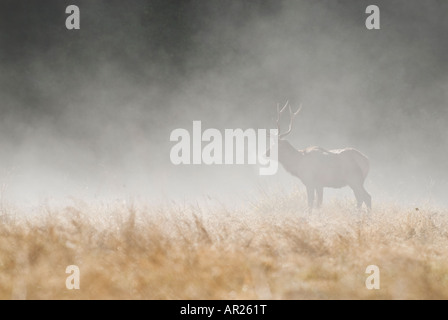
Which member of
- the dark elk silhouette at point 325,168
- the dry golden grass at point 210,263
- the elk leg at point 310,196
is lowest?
the dry golden grass at point 210,263

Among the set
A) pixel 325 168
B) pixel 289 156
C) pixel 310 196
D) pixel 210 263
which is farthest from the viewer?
pixel 289 156

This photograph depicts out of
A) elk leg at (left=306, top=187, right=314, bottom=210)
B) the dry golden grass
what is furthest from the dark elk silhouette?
the dry golden grass

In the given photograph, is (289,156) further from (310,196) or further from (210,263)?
(210,263)

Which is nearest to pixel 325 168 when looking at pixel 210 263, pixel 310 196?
pixel 310 196

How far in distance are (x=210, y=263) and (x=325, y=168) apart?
3.83 m

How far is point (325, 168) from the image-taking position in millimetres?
6332

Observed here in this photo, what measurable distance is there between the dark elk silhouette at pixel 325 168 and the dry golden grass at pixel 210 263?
2406mm

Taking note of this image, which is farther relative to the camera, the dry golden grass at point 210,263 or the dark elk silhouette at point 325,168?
the dark elk silhouette at point 325,168

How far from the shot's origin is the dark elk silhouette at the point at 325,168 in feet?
20.8

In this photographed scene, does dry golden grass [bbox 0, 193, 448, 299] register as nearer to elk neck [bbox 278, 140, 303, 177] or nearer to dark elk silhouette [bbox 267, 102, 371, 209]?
dark elk silhouette [bbox 267, 102, 371, 209]

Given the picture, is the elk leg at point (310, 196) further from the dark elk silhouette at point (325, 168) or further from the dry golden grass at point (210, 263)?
the dry golden grass at point (210, 263)

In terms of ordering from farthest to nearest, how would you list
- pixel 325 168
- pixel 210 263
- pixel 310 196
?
1. pixel 325 168
2. pixel 310 196
3. pixel 210 263

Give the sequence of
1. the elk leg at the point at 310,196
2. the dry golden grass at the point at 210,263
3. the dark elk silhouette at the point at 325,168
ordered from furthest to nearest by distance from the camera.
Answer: the dark elk silhouette at the point at 325,168
the elk leg at the point at 310,196
the dry golden grass at the point at 210,263

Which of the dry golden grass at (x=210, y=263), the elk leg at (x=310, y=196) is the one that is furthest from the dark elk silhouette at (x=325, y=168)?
the dry golden grass at (x=210, y=263)
